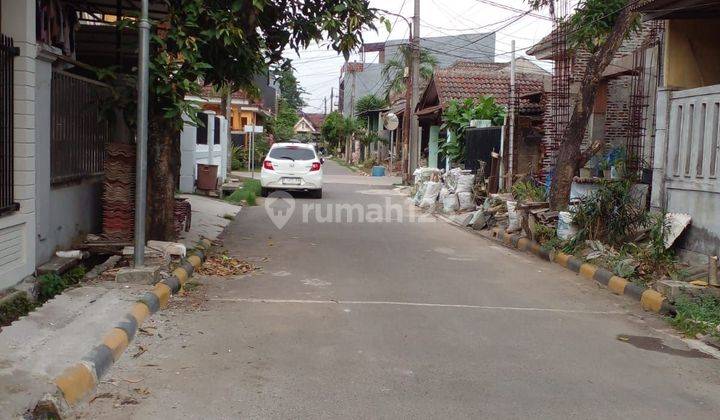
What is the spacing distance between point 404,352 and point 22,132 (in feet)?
14.4

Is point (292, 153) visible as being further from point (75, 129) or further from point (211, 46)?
point (75, 129)

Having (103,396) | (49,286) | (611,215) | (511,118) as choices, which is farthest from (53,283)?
(511,118)

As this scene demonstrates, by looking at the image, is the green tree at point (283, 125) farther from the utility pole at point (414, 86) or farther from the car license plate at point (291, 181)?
the car license plate at point (291, 181)

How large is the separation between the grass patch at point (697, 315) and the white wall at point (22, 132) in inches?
264

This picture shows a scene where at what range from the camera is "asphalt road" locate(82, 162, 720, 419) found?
4.66 m

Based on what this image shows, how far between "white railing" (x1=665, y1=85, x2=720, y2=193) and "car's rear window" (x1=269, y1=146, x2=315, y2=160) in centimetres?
1287

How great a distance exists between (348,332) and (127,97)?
170 inches

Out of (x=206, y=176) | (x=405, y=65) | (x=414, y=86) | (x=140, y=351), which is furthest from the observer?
(x=405, y=65)

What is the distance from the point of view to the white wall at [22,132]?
6.84m

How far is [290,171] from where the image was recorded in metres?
20.9

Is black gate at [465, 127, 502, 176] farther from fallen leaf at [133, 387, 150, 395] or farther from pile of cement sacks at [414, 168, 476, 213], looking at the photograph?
fallen leaf at [133, 387, 150, 395]

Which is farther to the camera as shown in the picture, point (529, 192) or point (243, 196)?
point (243, 196)

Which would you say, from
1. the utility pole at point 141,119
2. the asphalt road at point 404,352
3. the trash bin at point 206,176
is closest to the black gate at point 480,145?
the trash bin at point 206,176

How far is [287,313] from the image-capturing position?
7121mm
